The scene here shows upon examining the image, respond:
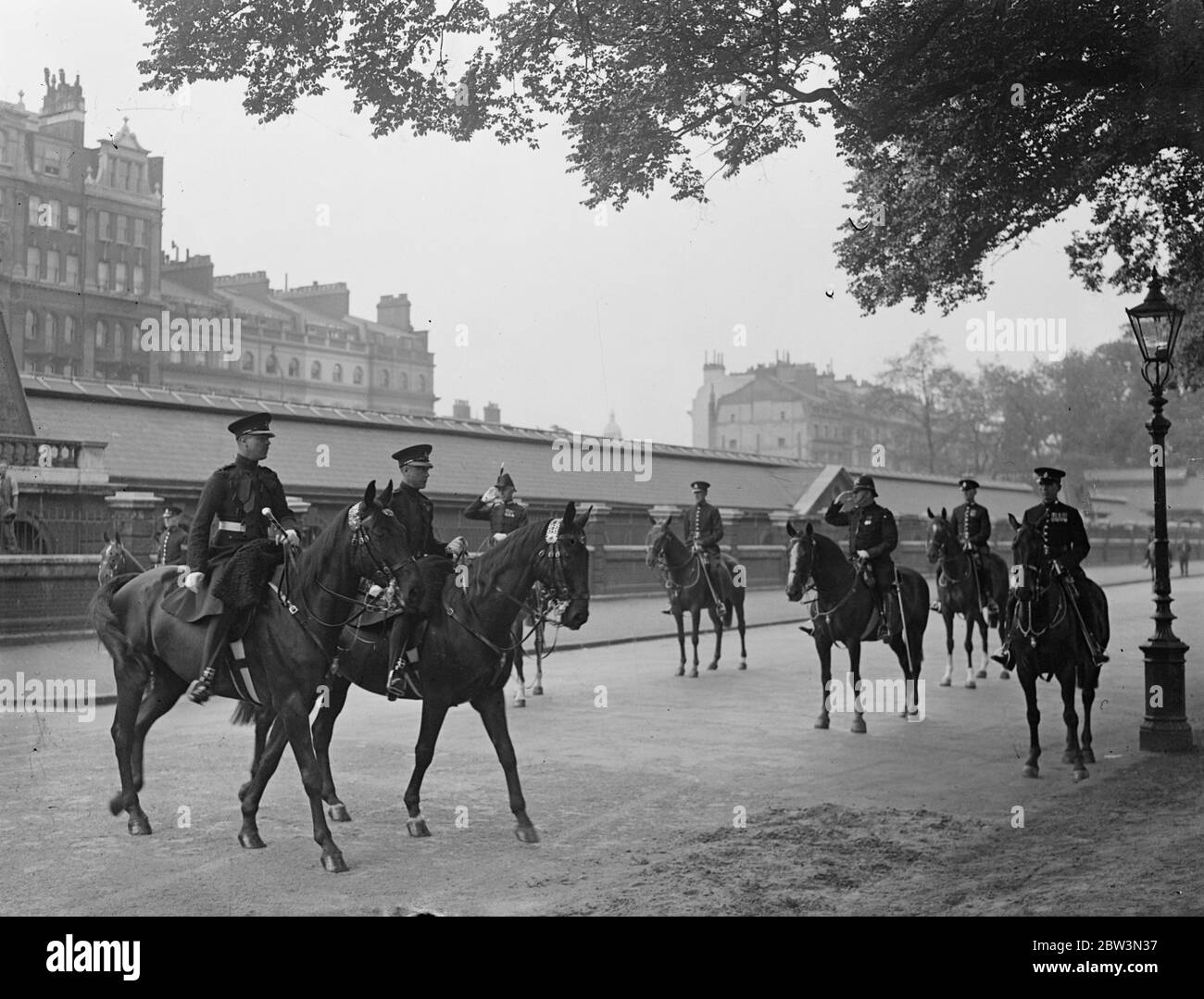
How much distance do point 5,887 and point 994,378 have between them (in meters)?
9.11

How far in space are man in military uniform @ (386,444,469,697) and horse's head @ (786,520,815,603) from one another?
420 cm

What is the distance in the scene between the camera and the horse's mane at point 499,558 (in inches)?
311

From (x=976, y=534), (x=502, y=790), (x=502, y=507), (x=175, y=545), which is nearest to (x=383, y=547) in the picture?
(x=502, y=790)

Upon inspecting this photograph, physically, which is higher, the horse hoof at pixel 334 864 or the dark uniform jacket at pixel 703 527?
the dark uniform jacket at pixel 703 527

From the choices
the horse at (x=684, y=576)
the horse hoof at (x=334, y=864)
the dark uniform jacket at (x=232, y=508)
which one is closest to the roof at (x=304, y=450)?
the horse at (x=684, y=576)

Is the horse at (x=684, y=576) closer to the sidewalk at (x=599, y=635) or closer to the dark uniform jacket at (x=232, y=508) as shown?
the sidewalk at (x=599, y=635)

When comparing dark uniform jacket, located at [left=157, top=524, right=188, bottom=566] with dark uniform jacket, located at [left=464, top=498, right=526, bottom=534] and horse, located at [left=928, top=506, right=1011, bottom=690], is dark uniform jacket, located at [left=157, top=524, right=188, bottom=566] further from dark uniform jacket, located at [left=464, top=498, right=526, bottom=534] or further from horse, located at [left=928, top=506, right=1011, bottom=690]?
horse, located at [left=928, top=506, right=1011, bottom=690]

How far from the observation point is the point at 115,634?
7961 millimetres

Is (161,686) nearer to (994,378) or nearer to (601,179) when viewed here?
(601,179)

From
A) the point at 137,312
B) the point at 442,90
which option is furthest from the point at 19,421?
the point at 442,90

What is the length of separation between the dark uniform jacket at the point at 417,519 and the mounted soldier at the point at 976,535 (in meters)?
8.47

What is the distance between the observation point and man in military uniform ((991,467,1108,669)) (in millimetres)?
9820

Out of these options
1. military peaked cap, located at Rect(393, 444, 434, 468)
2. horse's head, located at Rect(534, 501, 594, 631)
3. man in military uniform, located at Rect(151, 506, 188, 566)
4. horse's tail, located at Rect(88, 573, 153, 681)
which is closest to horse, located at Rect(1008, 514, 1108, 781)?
horse's head, located at Rect(534, 501, 594, 631)
